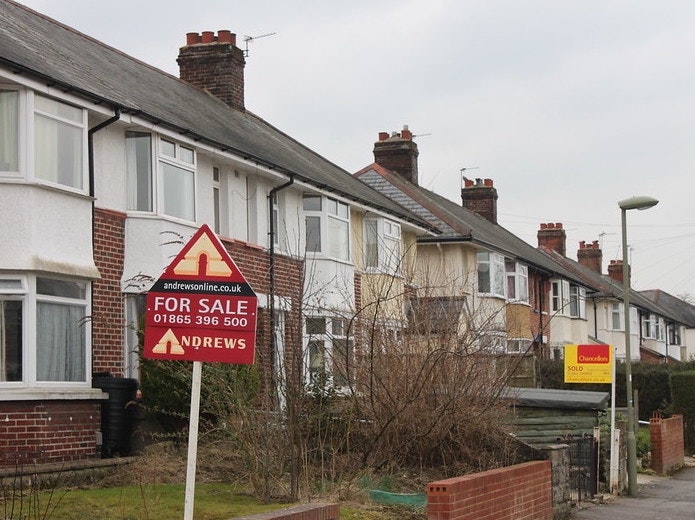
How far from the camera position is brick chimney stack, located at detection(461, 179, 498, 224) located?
47906 mm

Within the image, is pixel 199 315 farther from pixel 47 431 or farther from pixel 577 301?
pixel 577 301

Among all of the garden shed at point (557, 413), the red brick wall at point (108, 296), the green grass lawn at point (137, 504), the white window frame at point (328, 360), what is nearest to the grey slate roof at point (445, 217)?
the garden shed at point (557, 413)

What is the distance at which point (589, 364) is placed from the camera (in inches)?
908

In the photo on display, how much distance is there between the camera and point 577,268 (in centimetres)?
5631

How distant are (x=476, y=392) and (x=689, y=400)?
17.4 metres

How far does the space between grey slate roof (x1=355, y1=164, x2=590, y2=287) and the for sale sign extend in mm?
26002

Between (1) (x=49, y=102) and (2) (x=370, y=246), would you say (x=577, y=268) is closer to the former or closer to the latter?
(2) (x=370, y=246)

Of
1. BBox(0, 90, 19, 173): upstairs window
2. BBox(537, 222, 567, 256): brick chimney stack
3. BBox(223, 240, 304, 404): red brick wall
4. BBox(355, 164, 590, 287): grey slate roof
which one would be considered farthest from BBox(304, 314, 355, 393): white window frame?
BBox(537, 222, 567, 256): brick chimney stack

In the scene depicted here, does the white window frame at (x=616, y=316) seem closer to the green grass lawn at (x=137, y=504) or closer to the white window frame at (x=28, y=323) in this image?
the white window frame at (x=28, y=323)

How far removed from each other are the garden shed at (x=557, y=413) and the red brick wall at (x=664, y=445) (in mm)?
4622

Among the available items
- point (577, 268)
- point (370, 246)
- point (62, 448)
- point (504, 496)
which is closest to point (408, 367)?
point (504, 496)

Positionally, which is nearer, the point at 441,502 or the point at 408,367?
the point at 441,502

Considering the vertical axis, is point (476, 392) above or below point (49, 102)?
below

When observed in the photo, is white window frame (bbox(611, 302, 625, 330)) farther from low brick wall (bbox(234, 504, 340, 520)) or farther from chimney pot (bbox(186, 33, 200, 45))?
low brick wall (bbox(234, 504, 340, 520))
